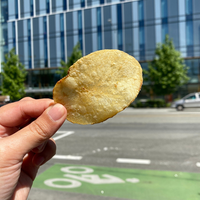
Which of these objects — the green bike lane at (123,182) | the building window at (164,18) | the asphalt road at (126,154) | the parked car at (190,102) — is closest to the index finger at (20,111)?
the asphalt road at (126,154)

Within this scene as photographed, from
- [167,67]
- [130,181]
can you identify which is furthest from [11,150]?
[167,67]

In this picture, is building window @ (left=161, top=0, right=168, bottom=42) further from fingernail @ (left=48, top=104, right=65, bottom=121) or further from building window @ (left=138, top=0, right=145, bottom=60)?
fingernail @ (left=48, top=104, right=65, bottom=121)

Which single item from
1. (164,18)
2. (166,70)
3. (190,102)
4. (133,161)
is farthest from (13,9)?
(164,18)

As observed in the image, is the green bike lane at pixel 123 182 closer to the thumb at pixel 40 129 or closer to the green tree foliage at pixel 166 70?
the thumb at pixel 40 129

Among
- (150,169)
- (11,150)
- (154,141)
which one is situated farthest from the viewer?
(154,141)

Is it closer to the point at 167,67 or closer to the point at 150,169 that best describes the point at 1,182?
the point at 150,169

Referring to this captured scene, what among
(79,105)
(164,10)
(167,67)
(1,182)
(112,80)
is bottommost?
(1,182)

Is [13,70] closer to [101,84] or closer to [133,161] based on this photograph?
[133,161]
